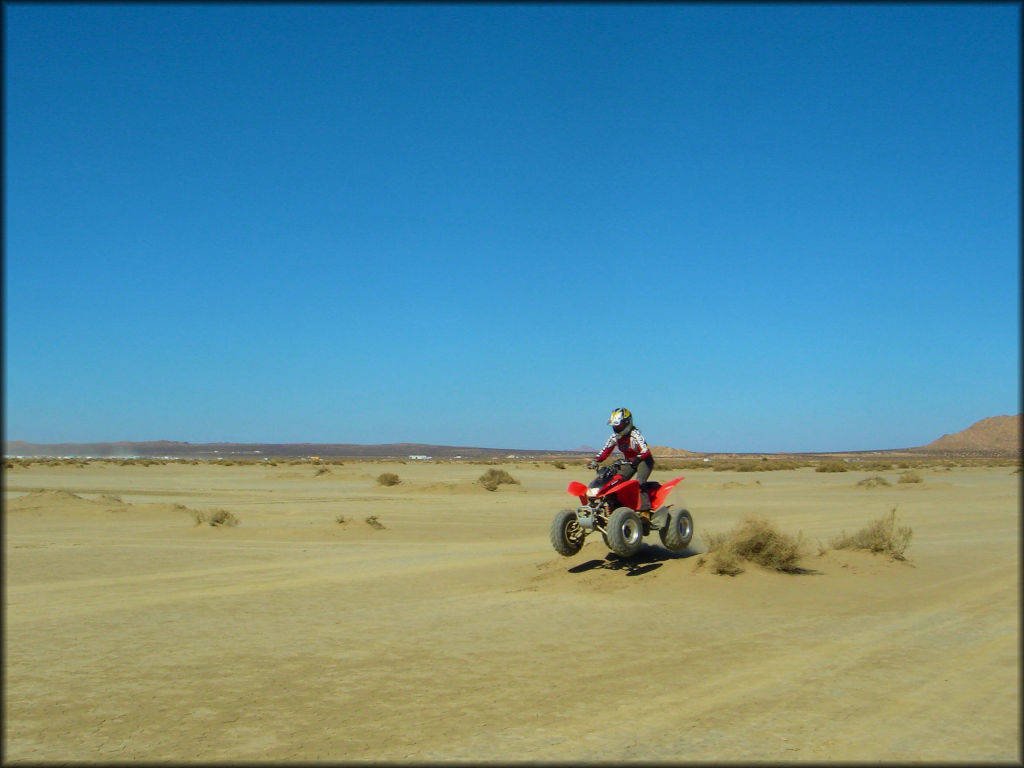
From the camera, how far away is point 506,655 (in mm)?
8930

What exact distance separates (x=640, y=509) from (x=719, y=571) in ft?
5.11

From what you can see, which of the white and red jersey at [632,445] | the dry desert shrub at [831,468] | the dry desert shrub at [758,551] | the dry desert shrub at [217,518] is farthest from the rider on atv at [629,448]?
the dry desert shrub at [831,468]

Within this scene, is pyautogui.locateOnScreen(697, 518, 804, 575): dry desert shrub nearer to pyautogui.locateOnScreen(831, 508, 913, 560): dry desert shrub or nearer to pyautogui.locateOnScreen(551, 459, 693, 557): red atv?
pyautogui.locateOnScreen(551, 459, 693, 557): red atv

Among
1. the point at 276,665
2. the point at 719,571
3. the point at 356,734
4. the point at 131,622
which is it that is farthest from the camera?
the point at 719,571

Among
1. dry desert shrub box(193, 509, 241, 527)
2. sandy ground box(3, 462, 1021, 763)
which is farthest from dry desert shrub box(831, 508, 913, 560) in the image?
dry desert shrub box(193, 509, 241, 527)

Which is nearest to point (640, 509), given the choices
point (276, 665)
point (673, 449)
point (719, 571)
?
point (719, 571)

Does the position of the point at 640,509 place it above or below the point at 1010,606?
above

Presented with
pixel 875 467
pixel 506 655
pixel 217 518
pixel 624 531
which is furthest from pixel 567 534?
pixel 875 467

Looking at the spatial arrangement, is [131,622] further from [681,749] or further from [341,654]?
[681,749]

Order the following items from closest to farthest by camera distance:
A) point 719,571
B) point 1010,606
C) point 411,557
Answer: point 1010,606 → point 719,571 → point 411,557

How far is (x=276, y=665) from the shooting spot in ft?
28.6

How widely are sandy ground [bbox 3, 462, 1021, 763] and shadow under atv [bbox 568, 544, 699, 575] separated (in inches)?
2.6

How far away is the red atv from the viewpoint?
40.9ft

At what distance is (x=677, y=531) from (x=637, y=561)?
0.87 m
